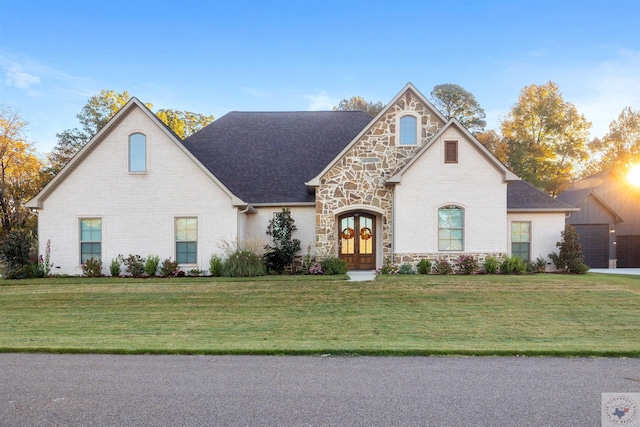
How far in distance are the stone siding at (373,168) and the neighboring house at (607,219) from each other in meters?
10.7

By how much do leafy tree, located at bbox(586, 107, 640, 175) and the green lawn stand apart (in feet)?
73.4

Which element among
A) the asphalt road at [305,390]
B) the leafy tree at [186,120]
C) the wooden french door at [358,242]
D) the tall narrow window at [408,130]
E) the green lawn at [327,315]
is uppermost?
the leafy tree at [186,120]

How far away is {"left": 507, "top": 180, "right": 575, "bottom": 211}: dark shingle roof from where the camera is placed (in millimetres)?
16641

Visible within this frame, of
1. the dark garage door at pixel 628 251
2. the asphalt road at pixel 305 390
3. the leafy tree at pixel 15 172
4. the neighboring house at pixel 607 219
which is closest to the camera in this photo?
the asphalt road at pixel 305 390

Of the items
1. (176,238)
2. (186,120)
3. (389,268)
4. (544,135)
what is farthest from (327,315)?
(186,120)

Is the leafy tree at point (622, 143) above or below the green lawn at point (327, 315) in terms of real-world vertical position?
above

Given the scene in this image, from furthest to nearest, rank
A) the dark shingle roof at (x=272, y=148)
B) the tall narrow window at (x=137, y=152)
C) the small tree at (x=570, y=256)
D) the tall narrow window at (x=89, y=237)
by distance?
the dark shingle roof at (x=272, y=148), the small tree at (x=570, y=256), the tall narrow window at (x=89, y=237), the tall narrow window at (x=137, y=152)

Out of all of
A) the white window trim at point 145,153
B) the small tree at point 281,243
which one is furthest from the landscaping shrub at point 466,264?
the white window trim at point 145,153

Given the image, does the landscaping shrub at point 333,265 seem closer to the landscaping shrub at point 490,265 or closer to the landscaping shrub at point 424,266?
the landscaping shrub at point 424,266

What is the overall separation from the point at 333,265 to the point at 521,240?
27.8ft

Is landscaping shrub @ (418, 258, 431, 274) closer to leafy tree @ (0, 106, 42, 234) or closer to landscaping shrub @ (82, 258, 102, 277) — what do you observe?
landscaping shrub @ (82, 258, 102, 277)

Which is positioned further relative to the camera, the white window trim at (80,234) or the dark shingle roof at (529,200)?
the dark shingle roof at (529,200)

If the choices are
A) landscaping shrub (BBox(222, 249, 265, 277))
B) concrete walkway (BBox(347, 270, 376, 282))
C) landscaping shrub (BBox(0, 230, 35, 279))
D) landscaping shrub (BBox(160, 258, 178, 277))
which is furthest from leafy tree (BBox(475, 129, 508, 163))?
landscaping shrub (BBox(0, 230, 35, 279))

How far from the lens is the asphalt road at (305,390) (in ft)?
12.5
